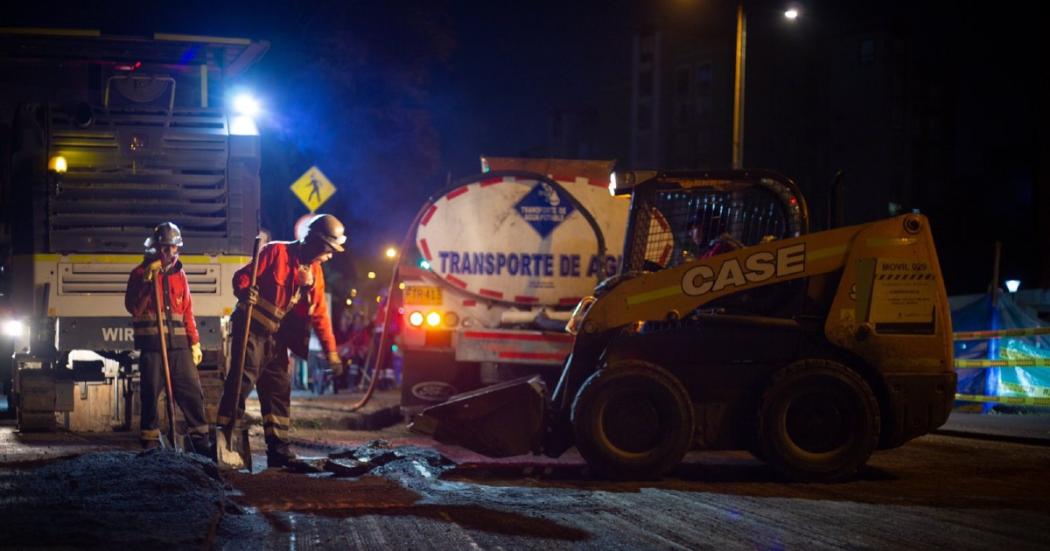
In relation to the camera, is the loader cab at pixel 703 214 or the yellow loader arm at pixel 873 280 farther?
the loader cab at pixel 703 214

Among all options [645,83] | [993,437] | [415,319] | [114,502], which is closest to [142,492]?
[114,502]

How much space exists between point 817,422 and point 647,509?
6.80 ft

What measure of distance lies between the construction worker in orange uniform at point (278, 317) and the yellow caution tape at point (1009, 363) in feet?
29.2

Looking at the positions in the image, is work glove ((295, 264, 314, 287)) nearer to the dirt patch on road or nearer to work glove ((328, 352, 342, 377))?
work glove ((328, 352, 342, 377))

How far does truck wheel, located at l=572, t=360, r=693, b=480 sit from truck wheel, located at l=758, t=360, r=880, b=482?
0.64m

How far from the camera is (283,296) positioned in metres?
9.48

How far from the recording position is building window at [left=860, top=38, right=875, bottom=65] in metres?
43.3

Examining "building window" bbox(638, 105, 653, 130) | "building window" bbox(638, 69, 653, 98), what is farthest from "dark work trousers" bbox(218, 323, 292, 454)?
"building window" bbox(638, 69, 653, 98)

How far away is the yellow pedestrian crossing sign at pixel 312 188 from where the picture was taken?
1642 cm

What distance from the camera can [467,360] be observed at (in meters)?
12.5

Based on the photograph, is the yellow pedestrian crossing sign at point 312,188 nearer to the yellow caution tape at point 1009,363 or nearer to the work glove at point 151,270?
the work glove at point 151,270

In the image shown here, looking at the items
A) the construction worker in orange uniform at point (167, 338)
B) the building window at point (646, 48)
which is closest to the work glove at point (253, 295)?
the construction worker in orange uniform at point (167, 338)

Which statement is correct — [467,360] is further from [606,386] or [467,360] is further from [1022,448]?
[1022,448]


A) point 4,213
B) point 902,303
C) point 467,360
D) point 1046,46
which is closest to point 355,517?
point 902,303
